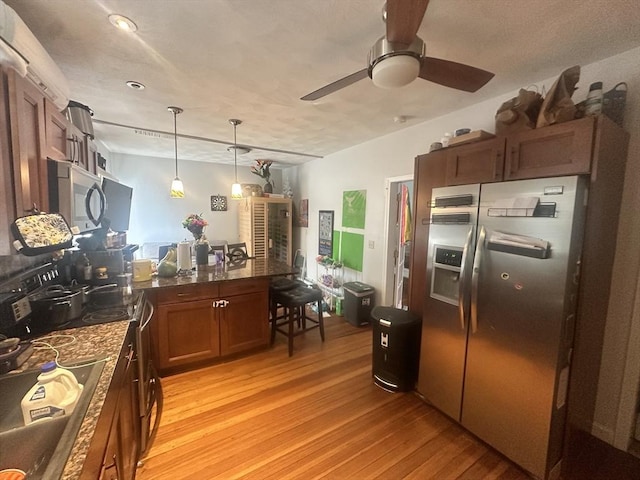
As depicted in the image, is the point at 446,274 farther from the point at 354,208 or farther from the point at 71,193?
the point at 71,193

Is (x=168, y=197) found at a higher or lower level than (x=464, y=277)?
higher

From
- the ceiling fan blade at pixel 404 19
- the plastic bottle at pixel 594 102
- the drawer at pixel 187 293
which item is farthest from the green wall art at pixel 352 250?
the ceiling fan blade at pixel 404 19

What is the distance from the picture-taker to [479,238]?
170 centimetres

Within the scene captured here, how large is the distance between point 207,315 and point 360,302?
1921 millimetres

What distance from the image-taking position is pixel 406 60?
3.81ft

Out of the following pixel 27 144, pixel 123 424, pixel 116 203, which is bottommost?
pixel 123 424

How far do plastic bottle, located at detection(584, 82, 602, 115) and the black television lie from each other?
3203 millimetres

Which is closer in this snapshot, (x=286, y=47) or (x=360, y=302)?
(x=286, y=47)

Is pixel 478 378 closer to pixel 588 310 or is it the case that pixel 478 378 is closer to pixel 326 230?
pixel 588 310

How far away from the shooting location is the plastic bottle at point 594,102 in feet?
4.77

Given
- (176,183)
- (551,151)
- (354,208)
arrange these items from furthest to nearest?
(354,208) < (176,183) < (551,151)

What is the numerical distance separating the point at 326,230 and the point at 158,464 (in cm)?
358

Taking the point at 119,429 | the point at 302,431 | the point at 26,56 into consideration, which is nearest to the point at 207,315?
the point at 302,431

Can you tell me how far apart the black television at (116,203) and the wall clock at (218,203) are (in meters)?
2.78
